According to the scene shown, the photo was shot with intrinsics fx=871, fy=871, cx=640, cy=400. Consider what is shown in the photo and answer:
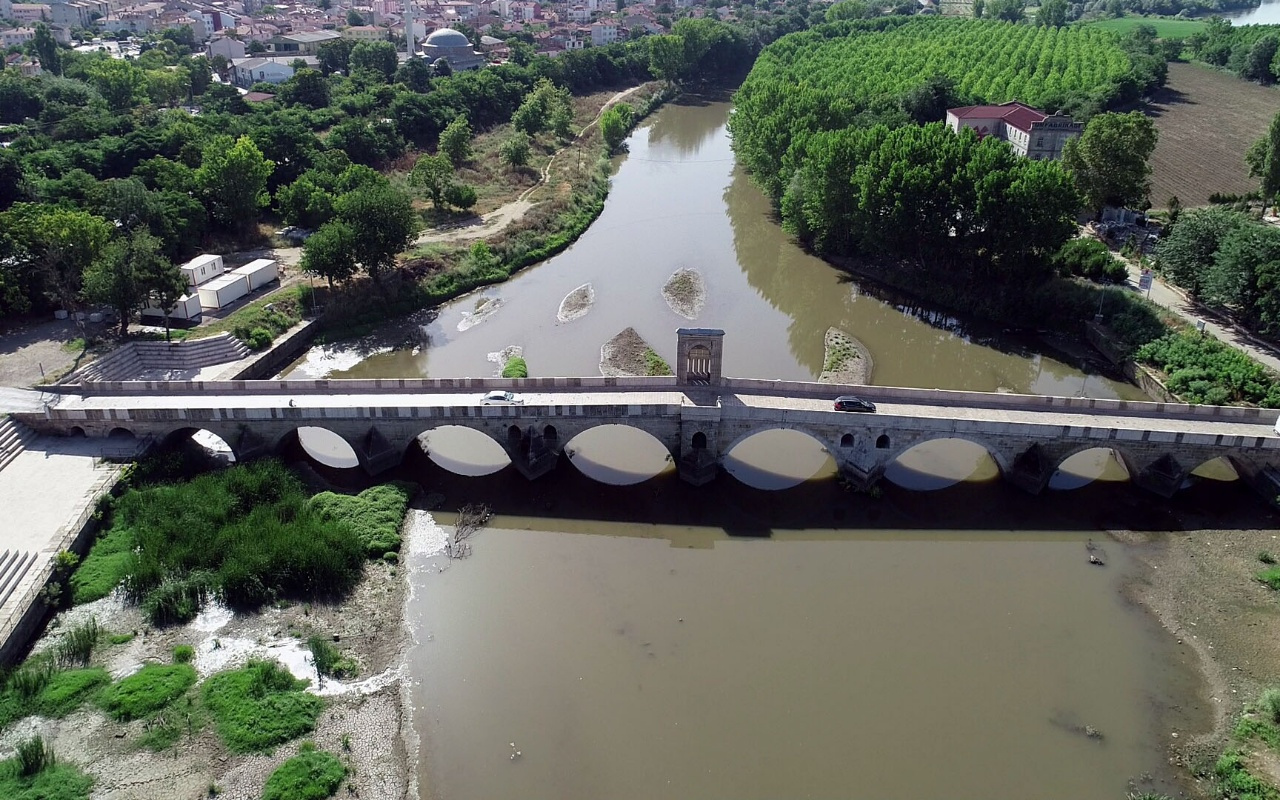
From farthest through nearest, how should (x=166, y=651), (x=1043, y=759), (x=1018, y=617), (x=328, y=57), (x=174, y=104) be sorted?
1. (x=328, y=57)
2. (x=174, y=104)
3. (x=1018, y=617)
4. (x=166, y=651)
5. (x=1043, y=759)

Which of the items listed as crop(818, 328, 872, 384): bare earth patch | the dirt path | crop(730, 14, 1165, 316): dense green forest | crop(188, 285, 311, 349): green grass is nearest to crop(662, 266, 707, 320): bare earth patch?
crop(818, 328, 872, 384): bare earth patch

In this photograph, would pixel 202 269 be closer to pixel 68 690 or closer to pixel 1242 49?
pixel 68 690

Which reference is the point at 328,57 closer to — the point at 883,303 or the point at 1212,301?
the point at 883,303

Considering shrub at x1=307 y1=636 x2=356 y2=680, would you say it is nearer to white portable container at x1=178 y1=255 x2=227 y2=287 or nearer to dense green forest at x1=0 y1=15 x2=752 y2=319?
dense green forest at x1=0 y1=15 x2=752 y2=319

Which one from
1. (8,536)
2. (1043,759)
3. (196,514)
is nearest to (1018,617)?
(1043,759)

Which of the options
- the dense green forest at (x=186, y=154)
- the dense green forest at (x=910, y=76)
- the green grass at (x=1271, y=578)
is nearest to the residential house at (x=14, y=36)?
the dense green forest at (x=186, y=154)

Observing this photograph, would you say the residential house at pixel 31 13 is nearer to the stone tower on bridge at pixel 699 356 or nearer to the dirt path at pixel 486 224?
the dirt path at pixel 486 224

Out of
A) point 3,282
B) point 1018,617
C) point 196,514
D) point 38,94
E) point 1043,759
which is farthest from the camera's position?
point 38,94
